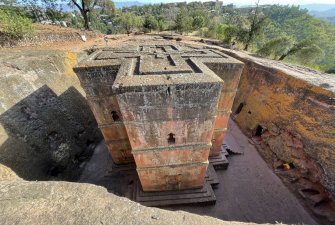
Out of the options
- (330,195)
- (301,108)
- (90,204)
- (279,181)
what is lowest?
(279,181)

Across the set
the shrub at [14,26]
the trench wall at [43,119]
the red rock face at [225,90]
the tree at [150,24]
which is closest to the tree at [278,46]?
the red rock face at [225,90]

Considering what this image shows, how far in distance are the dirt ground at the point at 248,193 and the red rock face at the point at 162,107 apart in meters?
1.69

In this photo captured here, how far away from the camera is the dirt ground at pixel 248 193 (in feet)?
29.3

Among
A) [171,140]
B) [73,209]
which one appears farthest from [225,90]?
[73,209]

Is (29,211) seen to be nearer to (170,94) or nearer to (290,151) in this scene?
(170,94)

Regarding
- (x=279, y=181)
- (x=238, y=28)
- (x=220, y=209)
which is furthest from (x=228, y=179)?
(x=238, y=28)

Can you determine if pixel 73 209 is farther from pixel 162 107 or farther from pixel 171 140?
pixel 171 140

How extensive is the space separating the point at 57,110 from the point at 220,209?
1152cm

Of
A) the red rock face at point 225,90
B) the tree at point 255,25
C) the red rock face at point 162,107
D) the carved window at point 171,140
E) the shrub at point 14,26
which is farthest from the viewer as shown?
the tree at point 255,25

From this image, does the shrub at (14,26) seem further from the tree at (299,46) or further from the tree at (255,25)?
the tree at (299,46)

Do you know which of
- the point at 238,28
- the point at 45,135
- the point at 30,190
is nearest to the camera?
the point at 30,190

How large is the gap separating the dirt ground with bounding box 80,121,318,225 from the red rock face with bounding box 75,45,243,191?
169 centimetres

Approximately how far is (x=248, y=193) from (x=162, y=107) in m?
7.81

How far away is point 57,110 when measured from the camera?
451 inches
